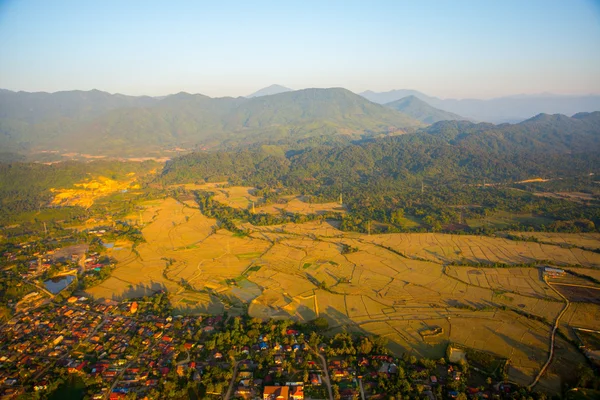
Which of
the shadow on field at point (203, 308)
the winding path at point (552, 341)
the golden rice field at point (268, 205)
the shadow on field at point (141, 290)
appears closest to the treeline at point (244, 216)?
the golden rice field at point (268, 205)

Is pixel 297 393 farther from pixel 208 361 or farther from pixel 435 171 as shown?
pixel 435 171

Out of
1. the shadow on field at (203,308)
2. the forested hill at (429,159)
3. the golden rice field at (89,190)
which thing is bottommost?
the shadow on field at (203,308)

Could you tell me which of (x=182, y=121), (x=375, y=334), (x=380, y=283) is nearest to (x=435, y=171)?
(x=380, y=283)

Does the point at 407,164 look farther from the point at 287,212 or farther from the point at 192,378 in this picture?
the point at 192,378

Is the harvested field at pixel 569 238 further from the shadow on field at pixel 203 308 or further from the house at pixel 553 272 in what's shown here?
the shadow on field at pixel 203 308

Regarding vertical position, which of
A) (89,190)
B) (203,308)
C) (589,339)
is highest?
(89,190)
